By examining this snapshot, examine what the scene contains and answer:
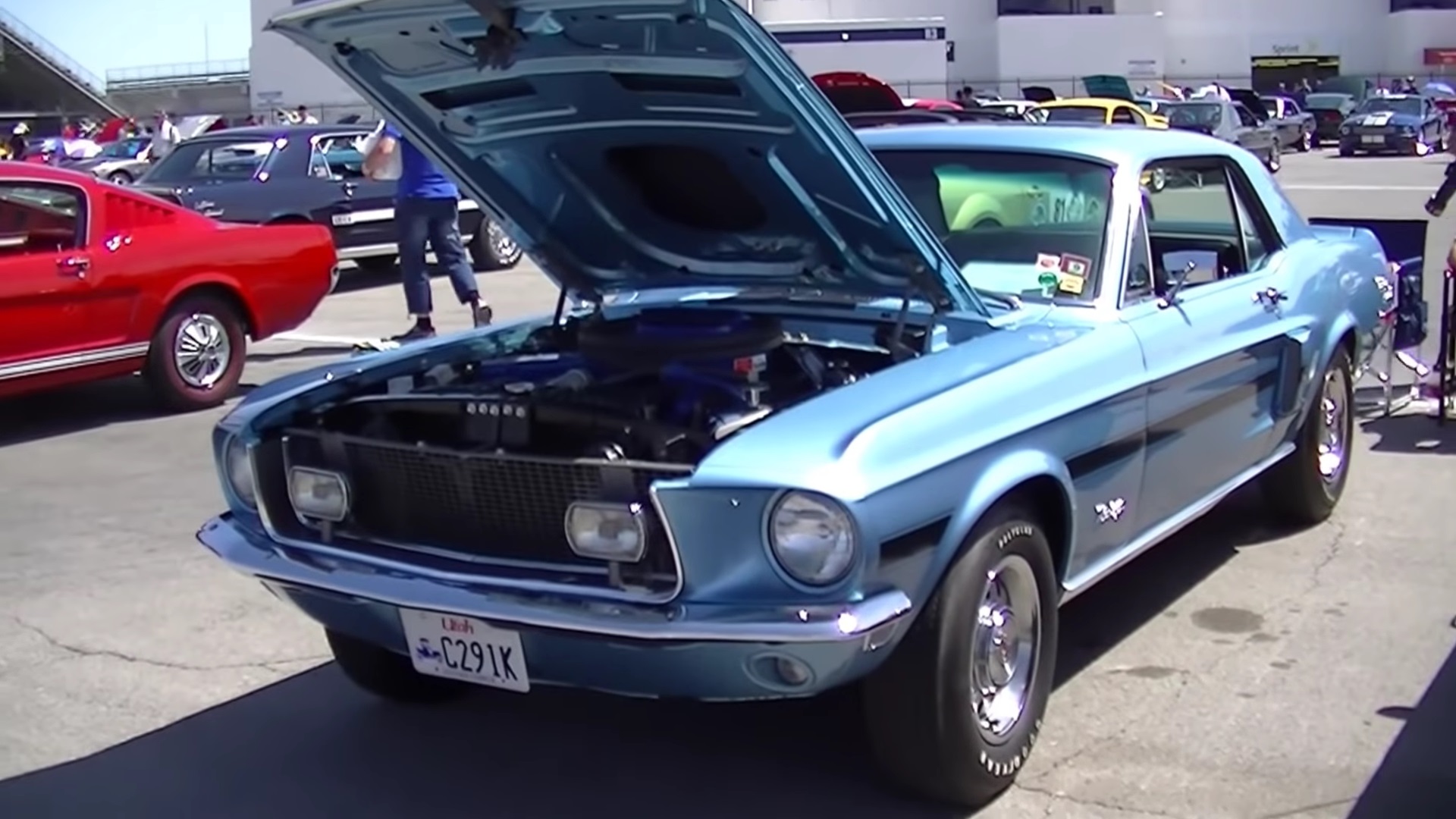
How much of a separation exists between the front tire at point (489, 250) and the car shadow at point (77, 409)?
5.65 m

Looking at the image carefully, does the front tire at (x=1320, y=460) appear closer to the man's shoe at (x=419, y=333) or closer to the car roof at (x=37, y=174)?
the man's shoe at (x=419, y=333)

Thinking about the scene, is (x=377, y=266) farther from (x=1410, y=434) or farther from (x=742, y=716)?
(x=742, y=716)

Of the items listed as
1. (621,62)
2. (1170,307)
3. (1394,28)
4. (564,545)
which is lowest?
(564,545)

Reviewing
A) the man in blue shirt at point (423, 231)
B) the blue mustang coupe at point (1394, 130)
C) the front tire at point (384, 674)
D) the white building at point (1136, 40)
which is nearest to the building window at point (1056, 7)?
the white building at point (1136, 40)

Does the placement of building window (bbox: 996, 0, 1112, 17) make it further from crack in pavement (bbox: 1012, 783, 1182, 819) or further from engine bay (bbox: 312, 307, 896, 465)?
crack in pavement (bbox: 1012, 783, 1182, 819)

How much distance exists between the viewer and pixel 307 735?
4305 millimetres

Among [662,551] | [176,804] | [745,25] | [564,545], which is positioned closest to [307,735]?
[176,804]

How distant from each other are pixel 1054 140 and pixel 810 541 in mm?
2162

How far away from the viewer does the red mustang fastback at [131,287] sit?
7992 millimetres

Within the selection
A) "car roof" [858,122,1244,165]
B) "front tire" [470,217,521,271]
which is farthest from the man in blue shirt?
"car roof" [858,122,1244,165]

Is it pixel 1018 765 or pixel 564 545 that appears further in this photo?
pixel 1018 765

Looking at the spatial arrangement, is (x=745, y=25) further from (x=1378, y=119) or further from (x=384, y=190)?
(x=1378, y=119)

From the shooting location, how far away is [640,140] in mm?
4438

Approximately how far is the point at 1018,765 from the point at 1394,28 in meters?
62.3
